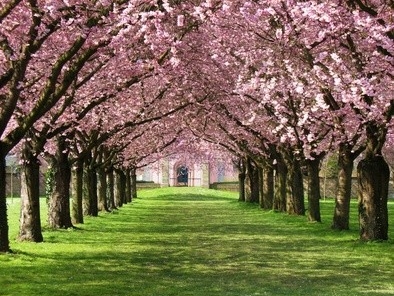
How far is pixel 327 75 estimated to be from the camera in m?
21.0

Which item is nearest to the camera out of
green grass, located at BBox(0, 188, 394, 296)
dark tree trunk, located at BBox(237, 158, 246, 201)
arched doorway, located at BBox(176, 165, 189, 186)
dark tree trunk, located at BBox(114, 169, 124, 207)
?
green grass, located at BBox(0, 188, 394, 296)

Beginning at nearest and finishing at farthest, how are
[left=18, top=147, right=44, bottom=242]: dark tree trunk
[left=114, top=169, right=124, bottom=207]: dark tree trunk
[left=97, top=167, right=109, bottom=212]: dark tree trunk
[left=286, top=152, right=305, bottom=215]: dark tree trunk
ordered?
[left=18, top=147, right=44, bottom=242]: dark tree trunk < [left=286, top=152, right=305, bottom=215]: dark tree trunk < [left=97, top=167, right=109, bottom=212]: dark tree trunk < [left=114, top=169, right=124, bottom=207]: dark tree trunk

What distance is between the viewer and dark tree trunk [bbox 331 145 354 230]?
27.2 m

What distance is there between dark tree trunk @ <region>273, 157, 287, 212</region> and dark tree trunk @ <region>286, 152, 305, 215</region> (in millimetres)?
2091

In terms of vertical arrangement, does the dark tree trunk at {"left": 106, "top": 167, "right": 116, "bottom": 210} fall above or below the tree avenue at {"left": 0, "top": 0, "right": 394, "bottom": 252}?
below

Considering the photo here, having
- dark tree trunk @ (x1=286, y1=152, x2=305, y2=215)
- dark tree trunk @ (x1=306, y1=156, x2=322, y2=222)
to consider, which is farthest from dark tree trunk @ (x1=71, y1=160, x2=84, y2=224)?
dark tree trunk @ (x1=286, y1=152, x2=305, y2=215)

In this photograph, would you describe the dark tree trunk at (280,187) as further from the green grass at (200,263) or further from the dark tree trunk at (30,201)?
the dark tree trunk at (30,201)

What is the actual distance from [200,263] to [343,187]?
10566 mm

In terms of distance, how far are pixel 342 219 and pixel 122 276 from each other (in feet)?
45.6

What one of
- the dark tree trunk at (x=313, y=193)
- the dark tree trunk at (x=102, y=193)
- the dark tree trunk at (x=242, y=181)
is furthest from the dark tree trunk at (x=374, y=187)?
the dark tree trunk at (x=242, y=181)

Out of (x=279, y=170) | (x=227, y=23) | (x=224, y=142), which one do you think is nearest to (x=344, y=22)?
(x=227, y=23)

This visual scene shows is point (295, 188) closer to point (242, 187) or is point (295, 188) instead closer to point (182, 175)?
point (242, 187)

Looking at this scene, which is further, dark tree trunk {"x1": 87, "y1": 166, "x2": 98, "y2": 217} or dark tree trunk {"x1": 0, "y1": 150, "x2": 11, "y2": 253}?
dark tree trunk {"x1": 87, "y1": 166, "x2": 98, "y2": 217}

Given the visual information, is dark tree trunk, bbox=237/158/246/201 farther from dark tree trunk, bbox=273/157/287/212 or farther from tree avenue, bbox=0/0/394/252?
tree avenue, bbox=0/0/394/252
